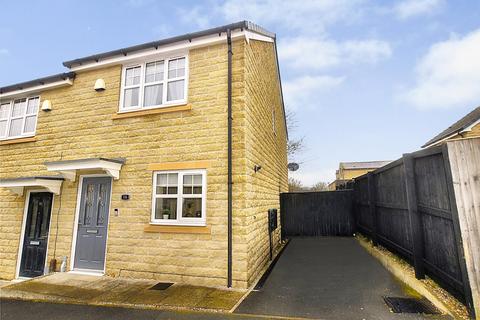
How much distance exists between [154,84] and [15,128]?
5951mm

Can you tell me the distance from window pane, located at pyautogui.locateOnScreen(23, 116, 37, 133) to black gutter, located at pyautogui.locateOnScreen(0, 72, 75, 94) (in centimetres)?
105

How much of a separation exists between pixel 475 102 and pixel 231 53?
81.9 ft

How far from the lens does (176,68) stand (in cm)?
693

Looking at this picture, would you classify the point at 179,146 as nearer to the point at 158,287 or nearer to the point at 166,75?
the point at 166,75

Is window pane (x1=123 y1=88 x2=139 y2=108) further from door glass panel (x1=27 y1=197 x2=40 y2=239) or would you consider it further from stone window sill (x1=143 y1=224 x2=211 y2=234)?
door glass panel (x1=27 y1=197 x2=40 y2=239)

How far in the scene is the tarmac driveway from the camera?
4.13m

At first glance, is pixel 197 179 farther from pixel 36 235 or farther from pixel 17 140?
pixel 17 140

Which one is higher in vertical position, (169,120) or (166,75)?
(166,75)

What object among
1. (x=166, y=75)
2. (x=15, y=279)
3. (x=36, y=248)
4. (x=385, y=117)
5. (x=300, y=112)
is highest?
(x=300, y=112)

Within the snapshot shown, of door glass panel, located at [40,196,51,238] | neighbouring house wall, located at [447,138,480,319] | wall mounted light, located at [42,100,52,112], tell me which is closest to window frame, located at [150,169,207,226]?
door glass panel, located at [40,196,51,238]

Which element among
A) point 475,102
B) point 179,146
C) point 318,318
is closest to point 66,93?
point 179,146

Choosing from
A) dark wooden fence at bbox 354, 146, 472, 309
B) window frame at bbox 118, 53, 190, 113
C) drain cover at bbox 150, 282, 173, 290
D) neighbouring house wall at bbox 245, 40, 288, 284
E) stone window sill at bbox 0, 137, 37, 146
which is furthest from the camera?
stone window sill at bbox 0, 137, 37, 146

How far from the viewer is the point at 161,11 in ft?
35.3

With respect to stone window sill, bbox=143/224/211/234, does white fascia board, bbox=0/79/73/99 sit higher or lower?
higher
